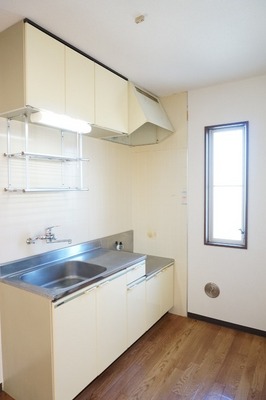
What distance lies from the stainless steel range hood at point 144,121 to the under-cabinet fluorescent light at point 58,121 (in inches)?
22.7

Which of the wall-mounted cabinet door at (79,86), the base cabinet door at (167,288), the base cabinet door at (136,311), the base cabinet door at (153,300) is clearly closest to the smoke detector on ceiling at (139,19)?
the wall-mounted cabinet door at (79,86)

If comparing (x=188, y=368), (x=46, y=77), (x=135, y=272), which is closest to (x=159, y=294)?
(x=135, y=272)

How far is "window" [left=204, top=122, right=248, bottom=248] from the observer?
2688 millimetres

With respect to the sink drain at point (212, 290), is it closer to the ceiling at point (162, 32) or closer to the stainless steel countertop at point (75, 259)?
the stainless steel countertop at point (75, 259)

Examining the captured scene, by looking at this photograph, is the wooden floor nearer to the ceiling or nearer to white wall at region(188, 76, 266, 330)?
white wall at region(188, 76, 266, 330)

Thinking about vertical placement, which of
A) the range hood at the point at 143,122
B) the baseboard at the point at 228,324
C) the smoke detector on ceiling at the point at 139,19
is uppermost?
the smoke detector on ceiling at the point at 139,19

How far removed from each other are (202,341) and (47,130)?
2457 mm

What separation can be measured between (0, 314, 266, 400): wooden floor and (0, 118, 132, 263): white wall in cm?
113

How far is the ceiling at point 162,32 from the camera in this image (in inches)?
59.7

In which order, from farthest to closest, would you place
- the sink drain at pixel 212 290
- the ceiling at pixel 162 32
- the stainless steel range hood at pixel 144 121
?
the sink drain at pixel 212 290 < the stainless steel range hood at pixel 144 121 < the ceiling at pixel 162 32

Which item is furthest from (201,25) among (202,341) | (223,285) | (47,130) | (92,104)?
(202,341)

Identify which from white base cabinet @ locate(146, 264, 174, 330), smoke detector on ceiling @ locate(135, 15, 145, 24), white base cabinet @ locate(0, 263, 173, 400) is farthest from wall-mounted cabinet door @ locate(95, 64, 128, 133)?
white base cabinet @ locate(146, 264, 174, 330)

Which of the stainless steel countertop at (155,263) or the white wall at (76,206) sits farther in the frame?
the stainless steel countertop at (155,263)

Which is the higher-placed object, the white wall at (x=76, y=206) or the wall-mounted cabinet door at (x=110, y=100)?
the wall-mounted cabinet door at (x=110, y=100)
